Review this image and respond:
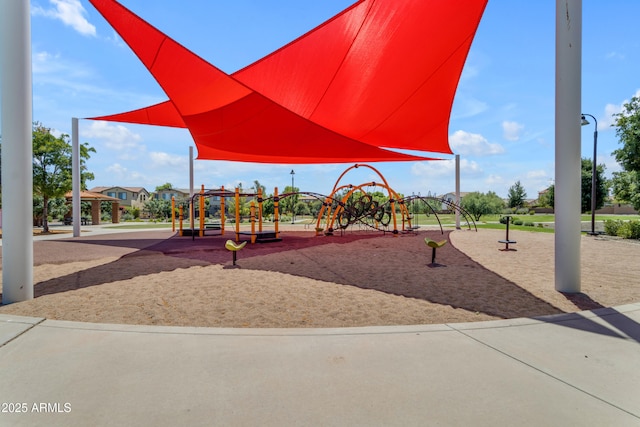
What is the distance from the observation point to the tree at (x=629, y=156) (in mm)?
14992

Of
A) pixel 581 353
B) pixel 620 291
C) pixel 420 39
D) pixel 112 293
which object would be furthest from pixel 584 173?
pixel 112 293

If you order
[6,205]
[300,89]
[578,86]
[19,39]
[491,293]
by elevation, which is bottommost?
[491,293]

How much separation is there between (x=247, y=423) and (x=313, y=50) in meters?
9.14

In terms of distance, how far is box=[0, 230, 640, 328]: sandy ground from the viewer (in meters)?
3.89

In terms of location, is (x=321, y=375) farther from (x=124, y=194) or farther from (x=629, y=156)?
(x=124, y=194)

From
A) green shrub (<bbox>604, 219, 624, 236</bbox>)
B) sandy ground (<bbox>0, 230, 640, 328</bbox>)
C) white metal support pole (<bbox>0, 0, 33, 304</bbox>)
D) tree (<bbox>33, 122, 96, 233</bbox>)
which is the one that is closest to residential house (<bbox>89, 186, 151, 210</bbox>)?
tree (<bbox>33, 122, 96, 233</bbox>)

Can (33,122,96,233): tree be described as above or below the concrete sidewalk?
above

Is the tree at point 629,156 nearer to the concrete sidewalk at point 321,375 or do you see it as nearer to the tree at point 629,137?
the tree at point 629,137

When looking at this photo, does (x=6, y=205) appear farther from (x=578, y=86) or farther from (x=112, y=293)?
(x=578, y=86)

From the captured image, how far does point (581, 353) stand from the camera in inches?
110

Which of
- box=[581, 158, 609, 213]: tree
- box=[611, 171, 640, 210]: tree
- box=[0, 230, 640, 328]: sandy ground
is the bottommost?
box=[0, 230, 640, 328]: sandy ground

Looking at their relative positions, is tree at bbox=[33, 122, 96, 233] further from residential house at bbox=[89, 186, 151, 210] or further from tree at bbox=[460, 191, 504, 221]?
residential house at bbox=[89, 186, 151, 210]

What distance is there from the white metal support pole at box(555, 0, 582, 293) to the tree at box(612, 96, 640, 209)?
14.2 meters

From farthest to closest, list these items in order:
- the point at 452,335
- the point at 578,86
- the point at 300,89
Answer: the point at 300,89 < the point at 578,86 < the point at 452,335
